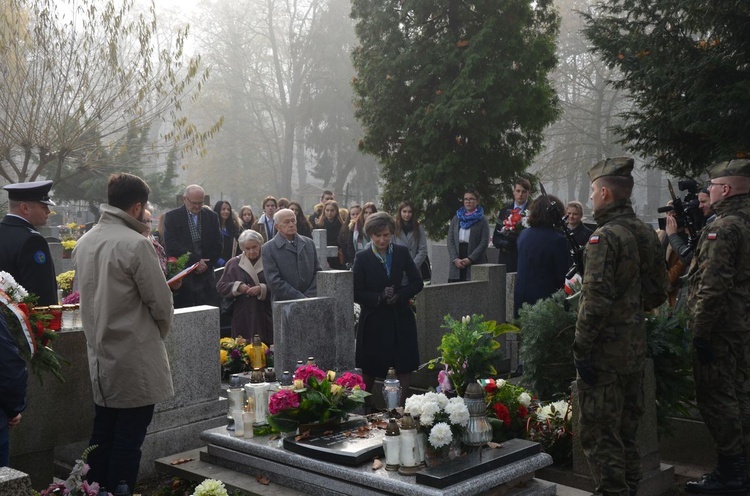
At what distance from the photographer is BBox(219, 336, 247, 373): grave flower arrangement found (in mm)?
8367

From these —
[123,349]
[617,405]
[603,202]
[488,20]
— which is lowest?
[617,405]

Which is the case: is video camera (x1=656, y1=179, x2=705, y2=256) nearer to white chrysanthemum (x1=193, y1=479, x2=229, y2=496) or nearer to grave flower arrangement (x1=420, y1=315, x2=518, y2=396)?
grave flower arrangement (x1=420, y1=315, x2=518, y2=396)

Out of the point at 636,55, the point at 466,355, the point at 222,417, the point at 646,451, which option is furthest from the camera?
the point at 636,55

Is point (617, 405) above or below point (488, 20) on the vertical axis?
below

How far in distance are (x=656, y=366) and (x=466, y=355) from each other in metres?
1.44

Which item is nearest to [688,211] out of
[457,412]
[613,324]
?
[613,324]

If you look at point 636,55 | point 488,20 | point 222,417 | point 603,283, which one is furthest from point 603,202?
point 488,20

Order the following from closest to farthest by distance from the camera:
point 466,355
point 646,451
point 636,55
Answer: point 646,451 < point 466,355 < point 636,55

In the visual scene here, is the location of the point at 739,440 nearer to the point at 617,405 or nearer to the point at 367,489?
the point at 617,405

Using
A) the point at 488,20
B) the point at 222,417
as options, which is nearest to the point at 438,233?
the point at 488,20

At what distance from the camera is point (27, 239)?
6.03m

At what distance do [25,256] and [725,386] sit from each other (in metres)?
5.24

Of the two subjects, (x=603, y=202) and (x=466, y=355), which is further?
(x=466, y=355)

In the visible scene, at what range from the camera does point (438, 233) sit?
16594 mm
